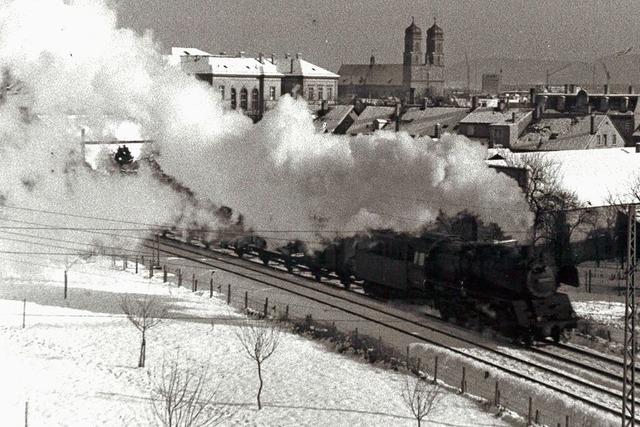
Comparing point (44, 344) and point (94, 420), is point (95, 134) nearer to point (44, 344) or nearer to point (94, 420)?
point (44, 344)

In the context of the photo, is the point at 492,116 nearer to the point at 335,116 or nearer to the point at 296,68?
the point at 335,116

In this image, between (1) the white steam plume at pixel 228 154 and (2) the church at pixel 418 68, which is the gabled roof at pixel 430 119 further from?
(2) the church at pixel 418 68

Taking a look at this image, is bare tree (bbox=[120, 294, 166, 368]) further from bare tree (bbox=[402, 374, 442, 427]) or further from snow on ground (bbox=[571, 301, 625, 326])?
snow on ground (bbox=[571, 301, 625, 326])

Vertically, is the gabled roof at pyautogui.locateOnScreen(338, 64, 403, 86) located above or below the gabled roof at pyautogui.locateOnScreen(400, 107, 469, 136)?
above

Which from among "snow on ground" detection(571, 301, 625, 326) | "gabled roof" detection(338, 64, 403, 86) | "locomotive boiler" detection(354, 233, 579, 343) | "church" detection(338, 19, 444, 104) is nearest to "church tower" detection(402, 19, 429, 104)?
"church" detection(338, 19, 444, 104)

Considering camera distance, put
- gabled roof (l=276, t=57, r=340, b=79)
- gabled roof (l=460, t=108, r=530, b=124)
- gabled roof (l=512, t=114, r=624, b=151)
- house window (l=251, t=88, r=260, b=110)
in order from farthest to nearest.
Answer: gabled roof (l=276, t=57, r=340, b=79), house window (l=251, t=88, r=260, b=110), gabled roof (l=460, t=108, r=530, b=124), gabled roof (l=512, t=114, r=624, b=151)

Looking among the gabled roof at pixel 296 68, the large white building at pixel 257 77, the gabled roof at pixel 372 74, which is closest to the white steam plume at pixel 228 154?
the large white building at pixel 257 77
